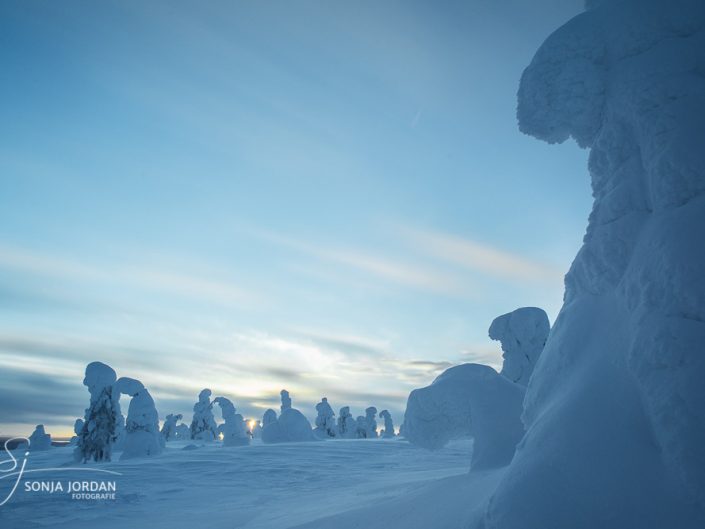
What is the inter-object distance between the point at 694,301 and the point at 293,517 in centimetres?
901

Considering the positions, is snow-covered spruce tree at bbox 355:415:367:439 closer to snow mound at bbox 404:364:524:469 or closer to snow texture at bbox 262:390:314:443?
snow texture at bbox 262:390:314:443

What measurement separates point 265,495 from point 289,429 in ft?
74.7

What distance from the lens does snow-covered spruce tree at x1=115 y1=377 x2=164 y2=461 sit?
976 inches

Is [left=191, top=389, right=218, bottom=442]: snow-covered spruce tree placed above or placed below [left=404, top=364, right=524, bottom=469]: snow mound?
below

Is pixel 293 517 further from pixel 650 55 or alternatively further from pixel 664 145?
pixel 650 55

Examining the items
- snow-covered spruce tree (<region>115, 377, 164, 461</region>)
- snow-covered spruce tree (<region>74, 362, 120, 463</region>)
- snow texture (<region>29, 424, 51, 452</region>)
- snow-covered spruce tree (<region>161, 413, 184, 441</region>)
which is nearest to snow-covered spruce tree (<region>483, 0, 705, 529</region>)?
snow-covered spruce tree (<region>115, 377, 164, 461</region>)

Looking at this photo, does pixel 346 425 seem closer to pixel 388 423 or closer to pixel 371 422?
pixel 371 422

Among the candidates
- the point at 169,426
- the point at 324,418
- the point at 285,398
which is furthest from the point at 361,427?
the point at 169,426

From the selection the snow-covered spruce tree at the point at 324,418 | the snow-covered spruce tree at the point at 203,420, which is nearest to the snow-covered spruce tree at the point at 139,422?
the snow-covered spruce tree at the point at 203,420

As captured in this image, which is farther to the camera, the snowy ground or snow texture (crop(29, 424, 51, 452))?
snow texture (crop(29, 424, 51, 452))

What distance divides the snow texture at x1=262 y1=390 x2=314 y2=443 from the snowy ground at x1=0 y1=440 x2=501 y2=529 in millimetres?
14650

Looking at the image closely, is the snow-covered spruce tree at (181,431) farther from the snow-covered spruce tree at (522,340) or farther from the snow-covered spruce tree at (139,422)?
the snow-covered spruce tree at (522,340)

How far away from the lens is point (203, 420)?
48531 millimetres

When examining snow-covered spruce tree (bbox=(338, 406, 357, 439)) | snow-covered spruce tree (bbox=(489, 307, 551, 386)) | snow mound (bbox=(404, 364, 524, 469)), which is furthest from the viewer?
snow-covered spruce tree (bbox=(338, 406, 357, 439))
